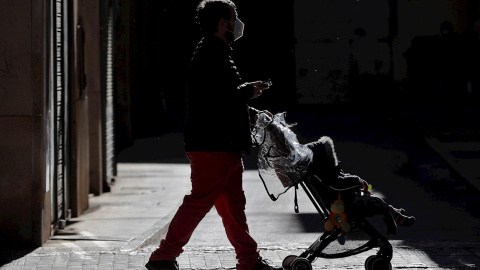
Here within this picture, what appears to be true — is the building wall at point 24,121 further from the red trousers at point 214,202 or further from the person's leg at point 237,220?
the person's leg at point 237,220

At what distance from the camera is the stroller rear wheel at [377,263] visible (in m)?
7.62

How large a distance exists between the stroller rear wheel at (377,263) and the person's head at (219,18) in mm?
1774

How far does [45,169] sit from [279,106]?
43.9ft

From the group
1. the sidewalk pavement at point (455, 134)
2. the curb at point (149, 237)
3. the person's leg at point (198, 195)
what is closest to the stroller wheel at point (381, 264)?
the person's leg at point (198, 195)

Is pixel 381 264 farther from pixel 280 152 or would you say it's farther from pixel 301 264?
pixel 280 152

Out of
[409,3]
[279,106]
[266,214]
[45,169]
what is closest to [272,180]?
[45,169]

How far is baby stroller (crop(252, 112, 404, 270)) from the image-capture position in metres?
7.44

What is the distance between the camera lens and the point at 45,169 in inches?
362

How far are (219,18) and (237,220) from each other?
51.4 inches

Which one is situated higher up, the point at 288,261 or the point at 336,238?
the point at 336,238

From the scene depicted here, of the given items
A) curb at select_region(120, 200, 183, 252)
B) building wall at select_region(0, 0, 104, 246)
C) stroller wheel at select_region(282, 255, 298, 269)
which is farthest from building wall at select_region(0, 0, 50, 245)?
stroller wheel at select_region(282, 255, 298, 269)

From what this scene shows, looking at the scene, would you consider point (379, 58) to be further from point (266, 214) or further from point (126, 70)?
point (266, 214)

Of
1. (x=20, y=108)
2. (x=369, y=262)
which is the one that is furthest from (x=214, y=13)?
(x=20, y=108)

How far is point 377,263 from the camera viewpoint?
7648mm
